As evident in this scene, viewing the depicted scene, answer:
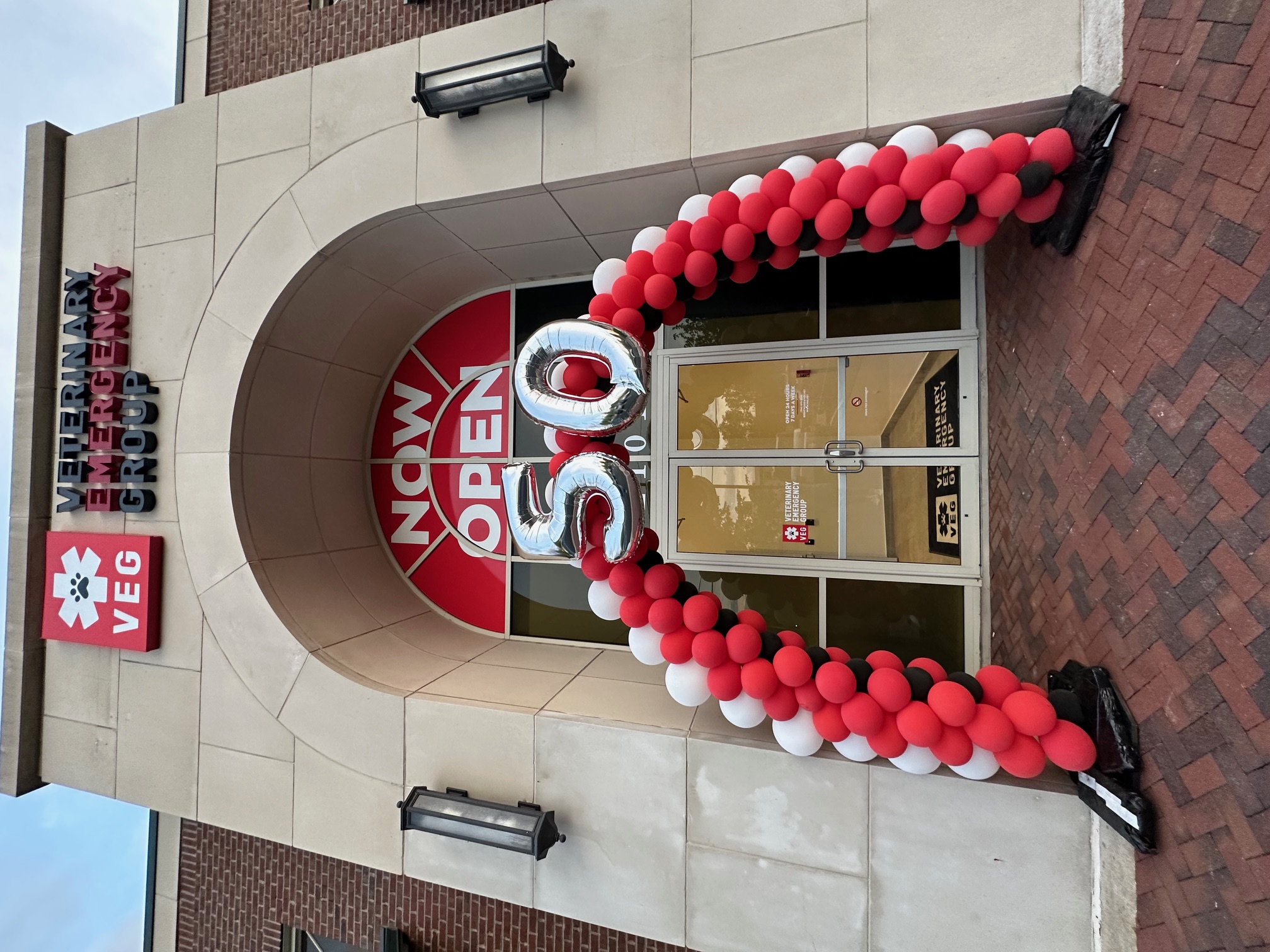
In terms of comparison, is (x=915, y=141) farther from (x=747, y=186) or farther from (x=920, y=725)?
(x=920, y=725)

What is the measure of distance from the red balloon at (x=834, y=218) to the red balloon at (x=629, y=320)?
1.05 meters

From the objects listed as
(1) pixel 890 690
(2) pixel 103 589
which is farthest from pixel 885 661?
(2) pixel 103 589

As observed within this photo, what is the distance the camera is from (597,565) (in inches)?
A: 127

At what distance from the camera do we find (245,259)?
4379 mm

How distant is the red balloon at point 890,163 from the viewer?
2832mm

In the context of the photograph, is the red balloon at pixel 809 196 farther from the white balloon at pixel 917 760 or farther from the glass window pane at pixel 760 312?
the white balloon at pixel 917 760

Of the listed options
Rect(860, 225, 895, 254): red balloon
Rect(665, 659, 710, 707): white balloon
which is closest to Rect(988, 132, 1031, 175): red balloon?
Rect(860, 225, 895, 254): red balloon

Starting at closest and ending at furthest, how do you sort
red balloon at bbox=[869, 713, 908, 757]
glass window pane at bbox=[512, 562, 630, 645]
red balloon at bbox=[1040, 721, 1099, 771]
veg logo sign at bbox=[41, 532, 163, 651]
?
1. red balloon at bbox=[1040, 721, 1099, 771]
2. red balloon at bbox=[869, 713, 908, 757]
3. veg logo sign at bbox=[41, 532, 163, 651]
4. glass window pane at bbox=[512, 562, 630, 645]

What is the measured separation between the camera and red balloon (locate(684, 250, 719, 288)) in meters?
3.15

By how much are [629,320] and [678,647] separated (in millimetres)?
1807

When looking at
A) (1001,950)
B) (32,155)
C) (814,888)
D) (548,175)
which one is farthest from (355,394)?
(1001,950)

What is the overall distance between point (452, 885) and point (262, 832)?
1.58m

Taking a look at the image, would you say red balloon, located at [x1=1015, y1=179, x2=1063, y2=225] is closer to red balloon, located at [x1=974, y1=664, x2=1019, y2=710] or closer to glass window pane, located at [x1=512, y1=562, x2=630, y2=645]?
red balloon, located at [x1=974, y1=664, x2=1019, y2=710]

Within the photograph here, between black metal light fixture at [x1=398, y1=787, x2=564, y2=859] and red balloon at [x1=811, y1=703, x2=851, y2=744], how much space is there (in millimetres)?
1688
